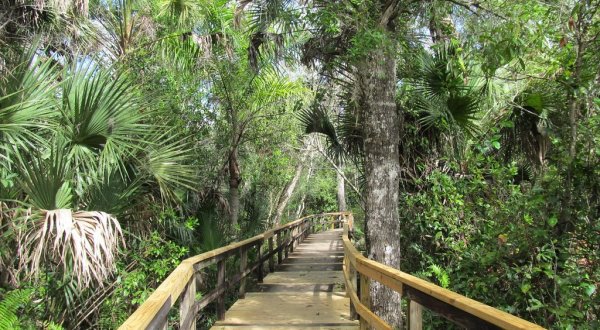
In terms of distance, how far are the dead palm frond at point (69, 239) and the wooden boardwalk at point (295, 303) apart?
1783mm

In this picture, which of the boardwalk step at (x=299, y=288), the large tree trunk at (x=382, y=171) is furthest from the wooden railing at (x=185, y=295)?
the large tree trunk at (x=382, y=171)

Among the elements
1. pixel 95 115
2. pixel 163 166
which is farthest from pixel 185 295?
pixel 163 166

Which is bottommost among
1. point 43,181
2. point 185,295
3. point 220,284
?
point 220,284

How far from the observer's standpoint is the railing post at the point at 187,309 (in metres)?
3.73

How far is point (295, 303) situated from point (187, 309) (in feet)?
10.6

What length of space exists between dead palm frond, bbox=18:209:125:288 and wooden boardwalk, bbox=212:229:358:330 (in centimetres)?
178

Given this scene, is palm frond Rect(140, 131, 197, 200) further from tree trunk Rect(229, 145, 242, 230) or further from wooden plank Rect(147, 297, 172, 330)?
wooden plank Rect(147, 297, 172, 330)

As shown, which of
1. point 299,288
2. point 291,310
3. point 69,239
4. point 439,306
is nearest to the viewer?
point 439,306

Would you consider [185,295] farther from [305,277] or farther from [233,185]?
[233,185]

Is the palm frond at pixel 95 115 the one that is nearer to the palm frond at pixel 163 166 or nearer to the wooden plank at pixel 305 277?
the palm frond at pixel 163 166

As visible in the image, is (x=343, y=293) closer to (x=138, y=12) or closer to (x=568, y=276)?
(x=568, y=276)

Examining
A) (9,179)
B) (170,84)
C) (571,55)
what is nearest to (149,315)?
(9,179)

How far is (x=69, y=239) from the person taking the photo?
4328 millimetres

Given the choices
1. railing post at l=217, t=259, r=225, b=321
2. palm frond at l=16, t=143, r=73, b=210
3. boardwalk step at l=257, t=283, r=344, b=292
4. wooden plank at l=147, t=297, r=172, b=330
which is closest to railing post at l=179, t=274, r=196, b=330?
wooden plank at l=147, t=297, r=172, b=330
